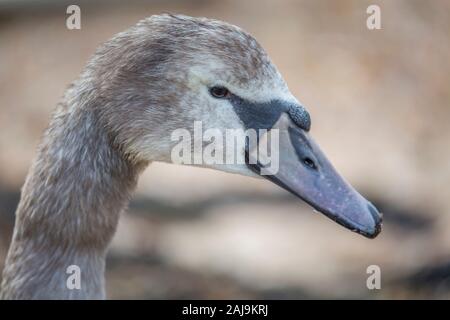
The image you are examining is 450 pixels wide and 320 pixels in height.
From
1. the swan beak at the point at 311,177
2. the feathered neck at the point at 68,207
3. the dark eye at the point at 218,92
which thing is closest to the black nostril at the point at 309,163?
the swan beak at the point at 311,177

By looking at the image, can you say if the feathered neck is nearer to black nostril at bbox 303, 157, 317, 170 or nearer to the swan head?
the swan head

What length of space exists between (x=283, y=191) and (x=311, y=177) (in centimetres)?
228

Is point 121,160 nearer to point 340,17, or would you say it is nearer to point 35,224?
point 35,224

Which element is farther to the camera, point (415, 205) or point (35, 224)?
point (415, 205)

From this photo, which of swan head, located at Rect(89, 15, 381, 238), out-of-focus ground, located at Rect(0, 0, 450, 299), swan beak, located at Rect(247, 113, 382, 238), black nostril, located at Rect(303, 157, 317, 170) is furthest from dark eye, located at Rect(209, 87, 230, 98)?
out-of-focus ground, located at Rect(0, 0, 450, 299)

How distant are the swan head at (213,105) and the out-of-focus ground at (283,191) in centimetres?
206

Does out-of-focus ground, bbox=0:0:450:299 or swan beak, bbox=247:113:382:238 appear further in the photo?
out-of-focus ground, bbox=0:0:450:299

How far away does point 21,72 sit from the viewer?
19.4 ft

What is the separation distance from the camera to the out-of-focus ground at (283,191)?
4707 mm

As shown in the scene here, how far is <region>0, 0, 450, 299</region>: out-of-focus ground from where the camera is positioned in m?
4.71

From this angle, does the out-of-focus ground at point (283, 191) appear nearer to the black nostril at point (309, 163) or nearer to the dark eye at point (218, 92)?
the black nostril at point (309, 163)

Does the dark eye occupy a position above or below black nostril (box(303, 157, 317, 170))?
above
